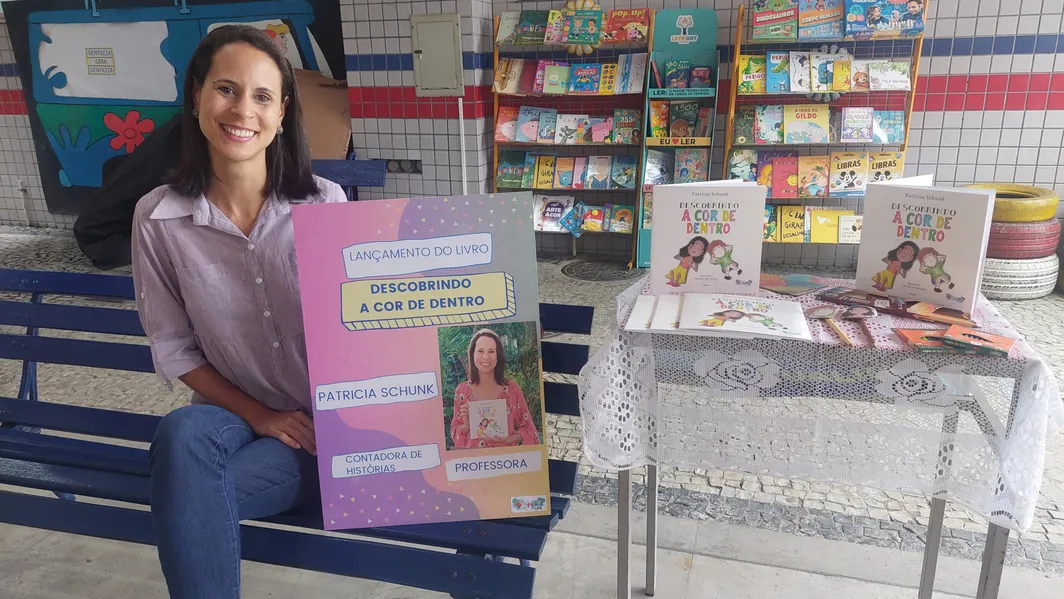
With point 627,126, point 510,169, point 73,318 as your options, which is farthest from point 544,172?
point 73,318

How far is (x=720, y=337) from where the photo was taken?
4.77ft

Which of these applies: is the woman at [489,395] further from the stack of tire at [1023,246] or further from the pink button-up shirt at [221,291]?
the stack of tire at [1023,246]

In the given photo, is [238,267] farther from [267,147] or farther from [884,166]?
[884,166]

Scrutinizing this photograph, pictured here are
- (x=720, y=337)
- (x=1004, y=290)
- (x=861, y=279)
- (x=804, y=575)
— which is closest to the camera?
(x=720, y=337)

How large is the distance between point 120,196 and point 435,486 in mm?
4720

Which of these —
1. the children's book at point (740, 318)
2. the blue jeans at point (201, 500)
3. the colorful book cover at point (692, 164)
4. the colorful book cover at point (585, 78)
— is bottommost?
the blue jeans at point (201, 500)

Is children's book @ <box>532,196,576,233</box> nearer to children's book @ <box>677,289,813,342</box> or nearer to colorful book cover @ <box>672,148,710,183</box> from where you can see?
colorful book cover @ <box>672,148,710,183</box>

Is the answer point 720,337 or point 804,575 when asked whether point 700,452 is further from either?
point 804,575

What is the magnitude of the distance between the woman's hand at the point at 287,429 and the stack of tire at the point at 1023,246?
13.2 ft

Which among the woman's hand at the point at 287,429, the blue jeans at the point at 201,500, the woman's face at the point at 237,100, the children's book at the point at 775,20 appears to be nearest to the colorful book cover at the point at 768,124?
the children's book at the point at 775,20

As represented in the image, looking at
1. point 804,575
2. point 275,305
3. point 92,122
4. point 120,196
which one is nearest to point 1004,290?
point 804,575

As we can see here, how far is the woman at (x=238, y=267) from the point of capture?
151 centimetres

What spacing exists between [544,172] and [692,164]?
3.29ft

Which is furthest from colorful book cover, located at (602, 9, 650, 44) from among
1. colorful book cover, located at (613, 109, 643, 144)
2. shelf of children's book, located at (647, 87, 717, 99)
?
colorful book cover, located at (613, 109, 643, 144)
